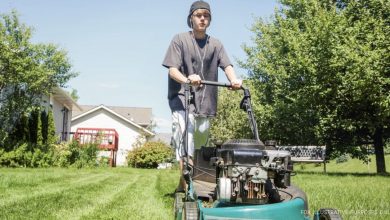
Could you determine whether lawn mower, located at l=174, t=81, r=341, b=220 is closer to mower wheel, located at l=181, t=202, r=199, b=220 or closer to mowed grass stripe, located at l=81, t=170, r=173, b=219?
mower wheel, located at l=181, t=202, r=199, b=220

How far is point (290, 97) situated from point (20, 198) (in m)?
19.3

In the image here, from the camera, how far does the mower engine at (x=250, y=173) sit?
11.4 ft

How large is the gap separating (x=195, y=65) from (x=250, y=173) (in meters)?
2.25

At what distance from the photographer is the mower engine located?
3.46 meters

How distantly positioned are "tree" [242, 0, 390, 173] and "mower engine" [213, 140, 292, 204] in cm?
1544

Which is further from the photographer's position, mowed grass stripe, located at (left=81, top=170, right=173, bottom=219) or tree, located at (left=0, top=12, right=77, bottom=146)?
tree, located at (left=0, top=12, right=77, bottom=146)

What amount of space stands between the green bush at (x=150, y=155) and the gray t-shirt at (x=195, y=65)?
2614 cm

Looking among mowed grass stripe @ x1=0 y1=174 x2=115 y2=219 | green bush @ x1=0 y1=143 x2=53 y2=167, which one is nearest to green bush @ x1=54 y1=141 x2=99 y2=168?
green bush @ x1=0 y1=143 x2=53 y2=167

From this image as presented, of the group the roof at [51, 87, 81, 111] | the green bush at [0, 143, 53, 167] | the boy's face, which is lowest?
the green bush at [0, 143, 53, 167]

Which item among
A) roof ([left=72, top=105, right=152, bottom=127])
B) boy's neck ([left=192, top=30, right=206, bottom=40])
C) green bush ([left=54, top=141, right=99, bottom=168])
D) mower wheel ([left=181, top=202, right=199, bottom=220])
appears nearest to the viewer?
mower wheel ([left=181, top=202, right=199, bottom=220])

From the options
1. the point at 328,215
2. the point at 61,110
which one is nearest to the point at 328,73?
the point at 328,215

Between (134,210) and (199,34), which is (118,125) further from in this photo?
(199,34)

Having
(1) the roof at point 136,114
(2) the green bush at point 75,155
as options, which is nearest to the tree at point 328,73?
(2) the green bush at point 75,155

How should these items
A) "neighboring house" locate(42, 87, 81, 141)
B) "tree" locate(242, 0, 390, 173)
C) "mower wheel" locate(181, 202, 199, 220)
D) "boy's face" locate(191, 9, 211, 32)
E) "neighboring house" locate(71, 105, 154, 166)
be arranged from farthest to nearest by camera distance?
"neighboring house" locate(71, 105, 154, 166) < "neighboring house" locate(42, 87, 81, 141) < "tree" locate(242, 0, 390, 173) < "boy's face" locate(191, 9, 211, 32) < "mower wheel" locate(181, 202, 199, 220)
